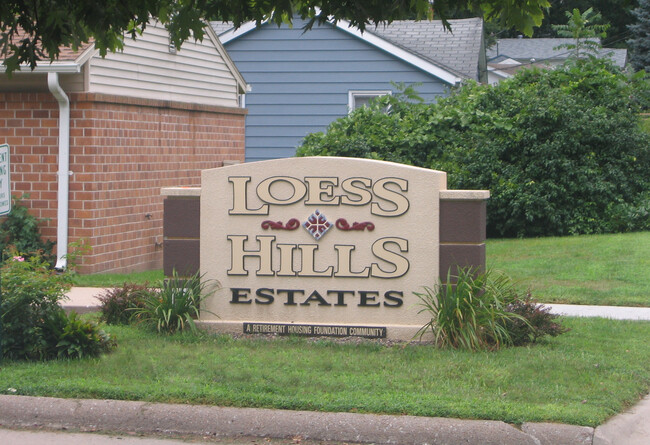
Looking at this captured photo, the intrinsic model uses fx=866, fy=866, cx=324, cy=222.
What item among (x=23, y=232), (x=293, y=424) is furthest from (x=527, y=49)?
(x=293, y=424)

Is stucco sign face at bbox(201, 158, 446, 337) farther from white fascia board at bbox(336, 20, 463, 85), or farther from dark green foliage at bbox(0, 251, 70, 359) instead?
white fascia board at bbox(336, 20, 463, 85)

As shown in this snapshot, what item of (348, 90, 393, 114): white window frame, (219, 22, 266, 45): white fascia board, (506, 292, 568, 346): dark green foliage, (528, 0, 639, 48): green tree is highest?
(528, 0, 639, 48): green tree

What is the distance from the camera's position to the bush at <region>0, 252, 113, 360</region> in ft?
23.1

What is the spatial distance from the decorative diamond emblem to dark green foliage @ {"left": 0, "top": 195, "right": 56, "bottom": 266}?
17.3 feet

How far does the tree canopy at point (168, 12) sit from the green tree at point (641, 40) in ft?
129

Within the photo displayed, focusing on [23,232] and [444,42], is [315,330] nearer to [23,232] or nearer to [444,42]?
[23,232]

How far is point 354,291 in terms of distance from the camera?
8.20 meters

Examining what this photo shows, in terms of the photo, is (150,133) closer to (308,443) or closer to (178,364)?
(178,364)

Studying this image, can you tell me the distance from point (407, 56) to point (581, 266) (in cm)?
843

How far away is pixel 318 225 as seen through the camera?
26.9ft

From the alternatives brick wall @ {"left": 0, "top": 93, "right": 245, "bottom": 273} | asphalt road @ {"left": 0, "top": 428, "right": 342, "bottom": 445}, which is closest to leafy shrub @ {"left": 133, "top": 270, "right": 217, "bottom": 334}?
asphalt road @ {"left": 0, "top": 428, "right": 342, "bottom": 445}

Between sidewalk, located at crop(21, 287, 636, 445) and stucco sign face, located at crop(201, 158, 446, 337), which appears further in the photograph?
stucco sign face, located at crop(201, 158, 446, 337)

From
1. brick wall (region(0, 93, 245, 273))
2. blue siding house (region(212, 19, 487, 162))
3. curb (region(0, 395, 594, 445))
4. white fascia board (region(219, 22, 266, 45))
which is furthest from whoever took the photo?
white fascia board (region(219, 22, 266, 45))

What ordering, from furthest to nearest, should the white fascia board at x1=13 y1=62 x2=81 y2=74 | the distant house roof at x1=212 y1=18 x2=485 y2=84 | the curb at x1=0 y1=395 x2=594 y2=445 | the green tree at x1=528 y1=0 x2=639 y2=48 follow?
the green tree at x1=528 y1=0 x2=639 y2=48 < the distant house roof at x1=212 y1=18 x2=485 y2=84 < the white fascia board at x1=13 y1=62 x2=81 y2=74 < the curb at x1=0 y1=395 x2=594 y2=445
